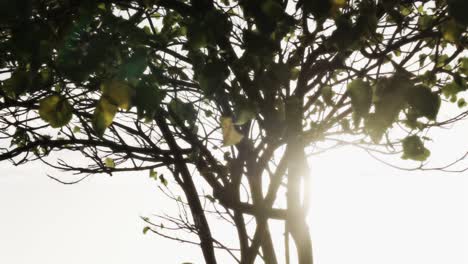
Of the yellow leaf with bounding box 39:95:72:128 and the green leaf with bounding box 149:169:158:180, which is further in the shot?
the green leaf with bounding box 149:169:158:180

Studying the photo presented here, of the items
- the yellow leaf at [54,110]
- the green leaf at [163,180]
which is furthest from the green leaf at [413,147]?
the green leaf at [163,180]

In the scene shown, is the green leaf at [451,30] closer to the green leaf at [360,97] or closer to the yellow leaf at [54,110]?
the green leaf at [360,97]

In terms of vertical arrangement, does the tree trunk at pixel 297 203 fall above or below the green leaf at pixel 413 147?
above

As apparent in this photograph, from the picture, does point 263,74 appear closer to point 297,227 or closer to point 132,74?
point 132,74

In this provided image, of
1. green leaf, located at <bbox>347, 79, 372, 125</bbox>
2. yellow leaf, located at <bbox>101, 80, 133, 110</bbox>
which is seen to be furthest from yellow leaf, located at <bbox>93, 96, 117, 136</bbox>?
green leaf, located at <bbox>347, 79, 372, 125</bbox>

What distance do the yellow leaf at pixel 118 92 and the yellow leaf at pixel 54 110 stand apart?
167 millimetres

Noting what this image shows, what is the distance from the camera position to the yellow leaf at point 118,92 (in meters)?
0.99

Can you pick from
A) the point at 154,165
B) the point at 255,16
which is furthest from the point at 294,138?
the point at 154,165

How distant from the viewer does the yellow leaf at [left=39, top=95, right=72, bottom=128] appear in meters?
1.08

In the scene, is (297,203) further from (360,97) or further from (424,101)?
(424,101)

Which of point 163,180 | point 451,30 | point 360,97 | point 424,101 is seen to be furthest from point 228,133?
point 163,180

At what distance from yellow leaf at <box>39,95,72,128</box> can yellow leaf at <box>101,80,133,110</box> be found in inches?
6.6

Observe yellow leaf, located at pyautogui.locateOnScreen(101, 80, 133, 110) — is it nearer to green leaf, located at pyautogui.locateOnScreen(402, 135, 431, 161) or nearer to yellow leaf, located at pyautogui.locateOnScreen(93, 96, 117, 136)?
yellow leaf, located at pyautogui.locateOnScreen(93, 96, 117, 136)

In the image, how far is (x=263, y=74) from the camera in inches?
64.1
